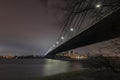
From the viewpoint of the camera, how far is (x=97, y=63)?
17156 millimetres

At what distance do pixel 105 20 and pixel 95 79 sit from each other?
17.0ft

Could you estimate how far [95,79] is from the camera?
16.7 m

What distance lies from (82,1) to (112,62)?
789cm

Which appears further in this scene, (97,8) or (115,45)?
(115,45)

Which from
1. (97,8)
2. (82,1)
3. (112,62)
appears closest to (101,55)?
(112,62)

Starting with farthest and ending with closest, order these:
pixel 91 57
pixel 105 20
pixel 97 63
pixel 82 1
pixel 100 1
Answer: pixel 91 57 → pixel 97 63 → pixel 105 20 → pixel 100 1 → pixel 82 1

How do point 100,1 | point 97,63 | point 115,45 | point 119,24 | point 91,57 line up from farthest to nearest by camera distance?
point 91,57, point 97,63, point 119,24, point 115,45, point 100,1

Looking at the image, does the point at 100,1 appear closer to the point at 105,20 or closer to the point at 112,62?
the point at 105,20

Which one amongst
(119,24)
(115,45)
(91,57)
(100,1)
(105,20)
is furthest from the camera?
(91,57)

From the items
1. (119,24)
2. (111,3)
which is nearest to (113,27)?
(119,24)

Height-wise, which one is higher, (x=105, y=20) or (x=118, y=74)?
(x=105, y=20)

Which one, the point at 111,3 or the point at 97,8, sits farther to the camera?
the point at 97,8

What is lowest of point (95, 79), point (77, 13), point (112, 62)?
point (95, 79)

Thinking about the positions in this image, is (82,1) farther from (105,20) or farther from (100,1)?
(105,20)
